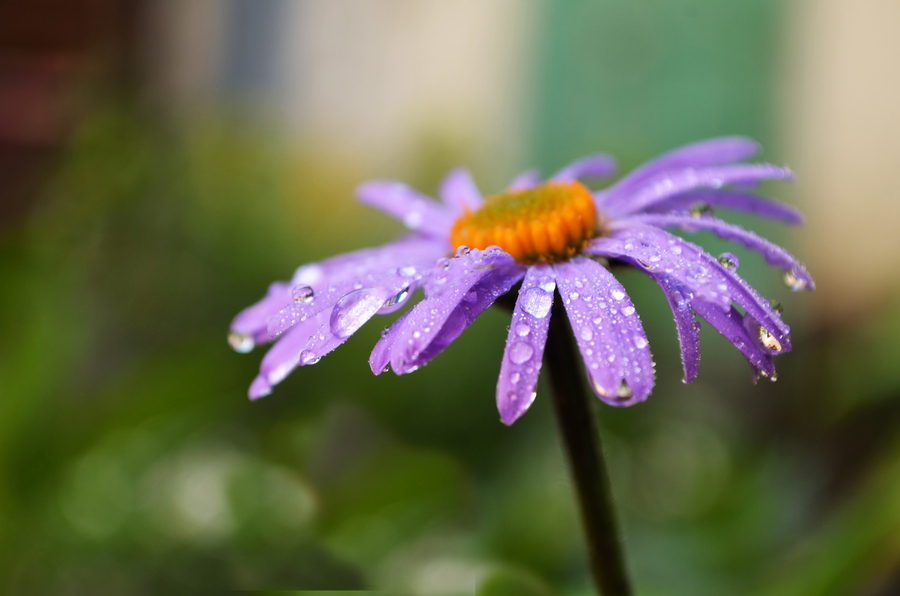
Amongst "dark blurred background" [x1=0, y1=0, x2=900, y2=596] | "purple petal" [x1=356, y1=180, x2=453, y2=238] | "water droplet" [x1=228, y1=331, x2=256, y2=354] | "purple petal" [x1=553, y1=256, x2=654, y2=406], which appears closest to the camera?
"purple petal" [x1=553, y1=256, x2=654, y2=406]

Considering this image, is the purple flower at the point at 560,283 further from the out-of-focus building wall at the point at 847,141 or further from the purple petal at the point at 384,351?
→ the out-of-focus building wall at the point at 847,141

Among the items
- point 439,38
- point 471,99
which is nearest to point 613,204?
point 471,99

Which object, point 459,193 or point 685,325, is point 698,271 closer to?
point 685,325

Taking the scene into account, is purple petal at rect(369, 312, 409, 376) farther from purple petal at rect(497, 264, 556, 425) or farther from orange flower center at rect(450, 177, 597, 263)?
orange flower center at rect(450, 177, 597, 263)

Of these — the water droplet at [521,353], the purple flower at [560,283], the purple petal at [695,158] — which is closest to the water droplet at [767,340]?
the purple flower at [560,283]

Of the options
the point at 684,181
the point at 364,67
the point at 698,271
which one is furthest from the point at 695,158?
the point at 364,67

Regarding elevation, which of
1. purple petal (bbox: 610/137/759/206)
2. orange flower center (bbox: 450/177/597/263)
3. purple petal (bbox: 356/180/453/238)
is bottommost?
orange flower center (bbox: 450/177/597/263)

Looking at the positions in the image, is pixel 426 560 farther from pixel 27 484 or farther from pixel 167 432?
Result: pixel 27 484

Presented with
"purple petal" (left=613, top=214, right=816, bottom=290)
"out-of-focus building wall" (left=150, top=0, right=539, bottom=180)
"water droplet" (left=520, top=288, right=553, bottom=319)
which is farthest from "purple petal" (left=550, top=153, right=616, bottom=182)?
"out-of-focus building wall" (left=150, top=0, right=539, bottom=180)
